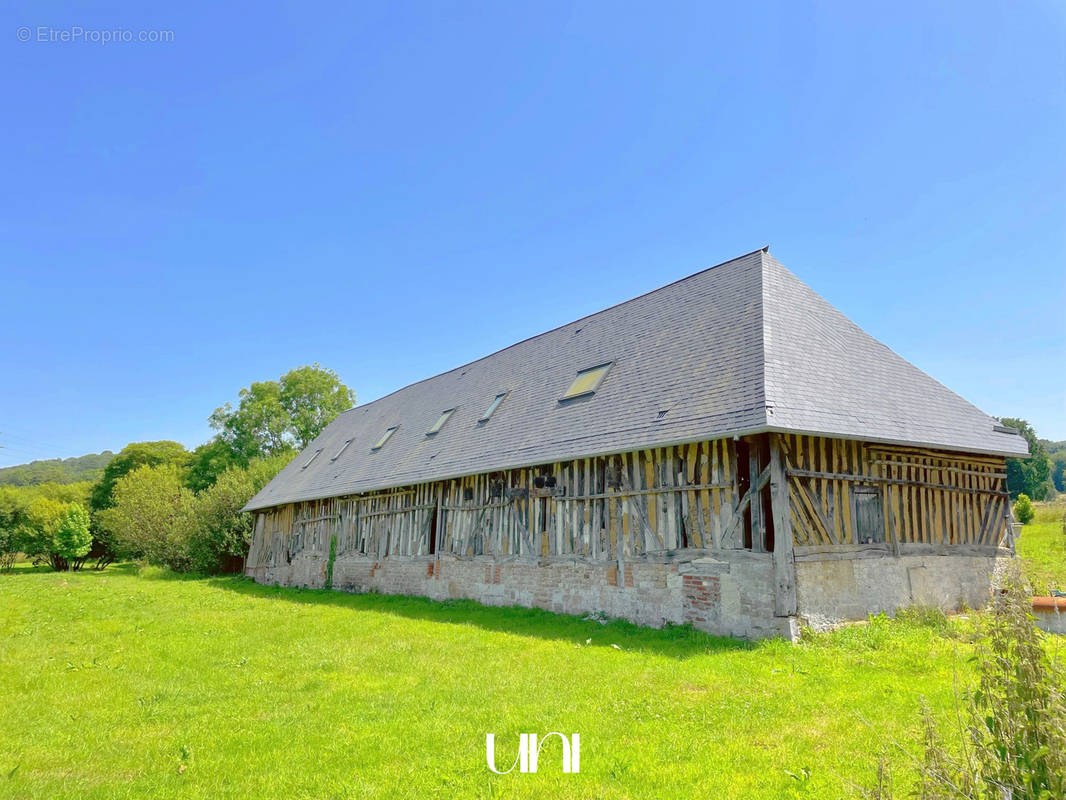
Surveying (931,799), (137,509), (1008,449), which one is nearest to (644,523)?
(1008,449)

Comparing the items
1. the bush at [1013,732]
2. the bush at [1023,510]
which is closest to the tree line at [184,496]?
the bush at [1013,732]

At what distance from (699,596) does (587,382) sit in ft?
17.8

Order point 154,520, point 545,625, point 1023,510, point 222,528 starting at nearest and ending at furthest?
point 545,625
point 1023,510
point 222,528
point 154,520

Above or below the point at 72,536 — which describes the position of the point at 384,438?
above

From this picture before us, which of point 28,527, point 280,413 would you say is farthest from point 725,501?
point 28,527

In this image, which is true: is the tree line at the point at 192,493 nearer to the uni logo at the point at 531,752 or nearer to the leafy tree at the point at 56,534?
the leafy tree at the point at 56,534

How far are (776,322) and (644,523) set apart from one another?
408 cm

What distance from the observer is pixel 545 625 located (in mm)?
10414

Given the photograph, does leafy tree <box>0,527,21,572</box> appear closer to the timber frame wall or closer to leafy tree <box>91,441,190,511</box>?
leafy tree <box>91,441,190,511</box>

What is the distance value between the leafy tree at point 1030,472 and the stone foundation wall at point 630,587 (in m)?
38.2

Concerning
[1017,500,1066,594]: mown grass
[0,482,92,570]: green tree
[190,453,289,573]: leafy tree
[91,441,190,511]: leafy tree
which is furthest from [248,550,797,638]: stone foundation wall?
[91,441,190,511]: leafy tree

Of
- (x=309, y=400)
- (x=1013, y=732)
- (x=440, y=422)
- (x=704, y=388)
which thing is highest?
(x=309, y=400)

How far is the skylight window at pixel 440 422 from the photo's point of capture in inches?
700

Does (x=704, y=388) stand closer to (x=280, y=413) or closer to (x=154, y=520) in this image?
(x=154, y=520)
